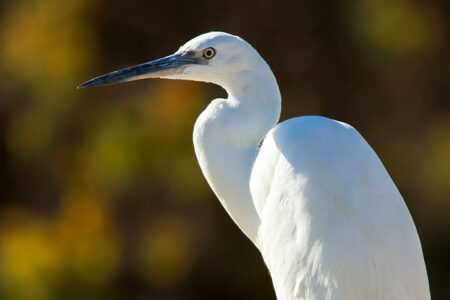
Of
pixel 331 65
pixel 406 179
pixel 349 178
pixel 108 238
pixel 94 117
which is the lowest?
pixel 108 238

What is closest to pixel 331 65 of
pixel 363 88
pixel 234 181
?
pixel 363 88

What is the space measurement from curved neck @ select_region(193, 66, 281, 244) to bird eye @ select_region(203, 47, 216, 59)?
8 cm

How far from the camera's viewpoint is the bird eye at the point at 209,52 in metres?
1.95

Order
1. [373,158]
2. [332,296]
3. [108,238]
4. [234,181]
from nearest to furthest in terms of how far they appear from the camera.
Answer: [332,296], [373,158], [234,181], [108,238]

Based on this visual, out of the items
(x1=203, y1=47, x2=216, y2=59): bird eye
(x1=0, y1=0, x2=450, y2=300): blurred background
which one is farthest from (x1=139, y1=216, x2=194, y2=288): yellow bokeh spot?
(x1=203, y1=47, x2=216, y2=59): bird eye

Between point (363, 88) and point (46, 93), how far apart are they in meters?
1.99

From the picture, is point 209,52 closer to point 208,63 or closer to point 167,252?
point 208,63

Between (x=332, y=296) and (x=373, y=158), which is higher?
(x=373, y=158)

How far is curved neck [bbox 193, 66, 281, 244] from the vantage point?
1.93 meters

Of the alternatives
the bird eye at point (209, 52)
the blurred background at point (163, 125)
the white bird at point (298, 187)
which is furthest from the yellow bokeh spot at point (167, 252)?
the bird eye at point (209, 52)

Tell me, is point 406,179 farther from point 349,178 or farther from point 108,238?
point 349,178

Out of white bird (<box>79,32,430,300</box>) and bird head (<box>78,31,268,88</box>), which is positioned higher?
bird head (<box>78,31,268,88</box>)

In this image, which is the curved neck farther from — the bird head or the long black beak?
the long black beak

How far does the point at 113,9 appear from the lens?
4871 millimetres
